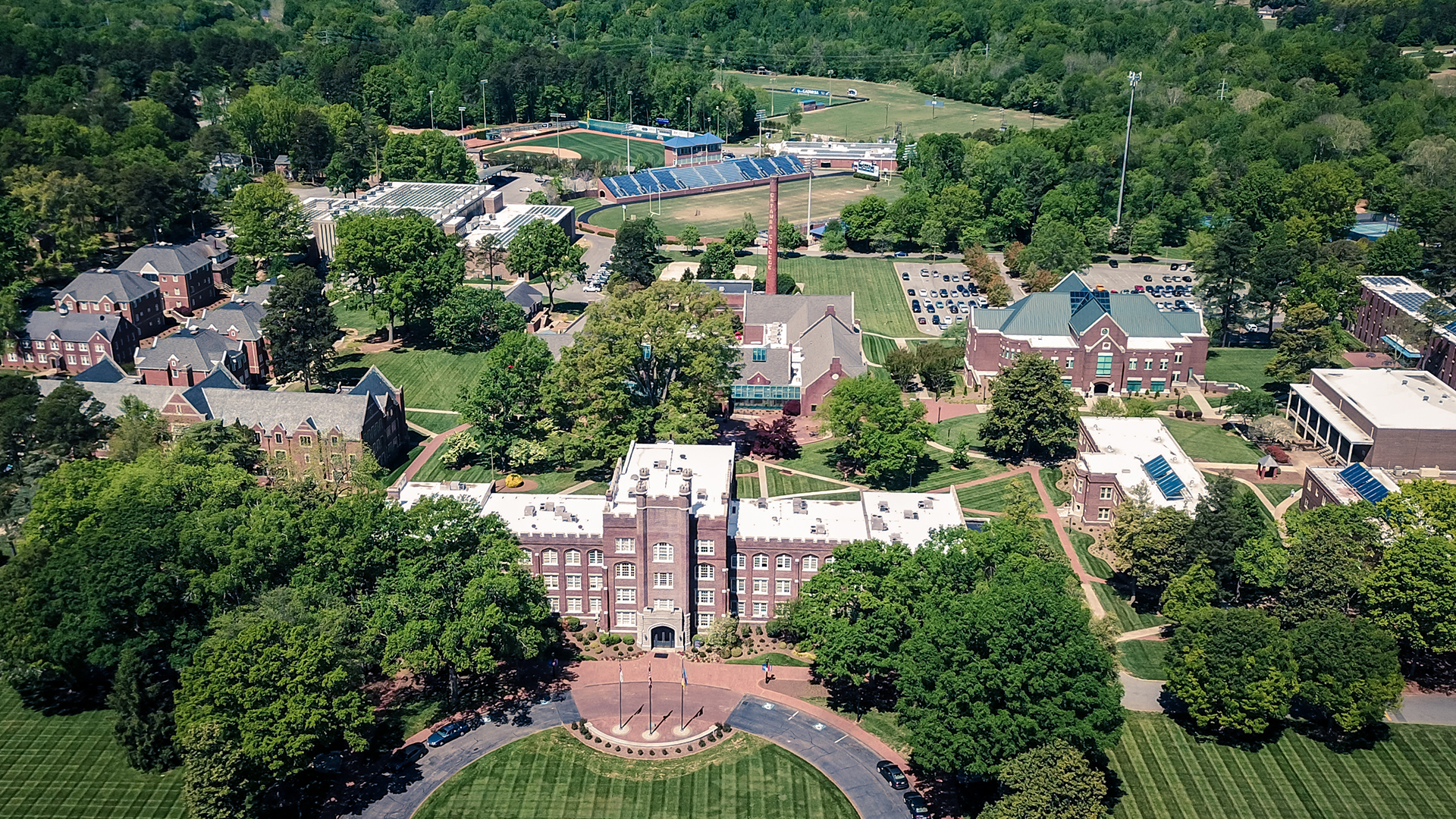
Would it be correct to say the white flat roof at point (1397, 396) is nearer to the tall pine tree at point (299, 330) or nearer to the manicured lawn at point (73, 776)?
the tall pine tree at point (299, 330)

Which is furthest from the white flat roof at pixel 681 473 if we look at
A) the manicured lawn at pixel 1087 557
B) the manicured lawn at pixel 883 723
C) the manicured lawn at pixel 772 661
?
the manicured lawn at pixel 1087 557

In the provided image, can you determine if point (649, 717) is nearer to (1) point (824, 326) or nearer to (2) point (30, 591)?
(2) point (30, 591)

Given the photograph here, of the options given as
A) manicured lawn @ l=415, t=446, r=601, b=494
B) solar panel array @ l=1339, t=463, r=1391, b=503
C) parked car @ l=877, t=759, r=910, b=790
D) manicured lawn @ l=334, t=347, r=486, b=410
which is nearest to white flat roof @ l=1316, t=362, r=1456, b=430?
solar panel array @ l=1339, t=463, r=1391, b=503

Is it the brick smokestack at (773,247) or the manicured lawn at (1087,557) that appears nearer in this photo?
the manicured lawn at (1087,557)

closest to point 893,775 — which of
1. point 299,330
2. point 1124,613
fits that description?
point 1124,613

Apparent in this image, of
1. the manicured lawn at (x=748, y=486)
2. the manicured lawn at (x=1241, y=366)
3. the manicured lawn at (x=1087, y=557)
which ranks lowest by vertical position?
the manicured lawn at (x=1241, y=366)

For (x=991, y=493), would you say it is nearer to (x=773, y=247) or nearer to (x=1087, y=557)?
(x=1087, y=557)

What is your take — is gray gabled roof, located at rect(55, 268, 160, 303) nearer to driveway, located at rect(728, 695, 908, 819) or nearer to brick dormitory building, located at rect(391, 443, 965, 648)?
brick dormitory building, located at rect(391, 443, 965, 648)
